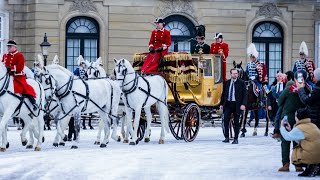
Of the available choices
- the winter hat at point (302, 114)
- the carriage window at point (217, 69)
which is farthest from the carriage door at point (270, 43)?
the winter hat at point (302, 114)

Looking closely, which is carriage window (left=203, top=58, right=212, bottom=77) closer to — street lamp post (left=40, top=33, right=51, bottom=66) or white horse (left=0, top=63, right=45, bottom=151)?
white horse (left=0, top=63, right=45, bottom=151)

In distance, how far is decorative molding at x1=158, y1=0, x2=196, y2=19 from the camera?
157ft

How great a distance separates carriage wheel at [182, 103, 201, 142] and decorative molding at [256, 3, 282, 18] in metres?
20.5

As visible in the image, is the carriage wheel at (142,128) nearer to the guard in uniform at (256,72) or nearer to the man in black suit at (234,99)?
the man in black suit at (234,99)

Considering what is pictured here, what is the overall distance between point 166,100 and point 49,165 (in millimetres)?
8494

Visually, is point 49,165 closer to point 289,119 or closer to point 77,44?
point 289,119

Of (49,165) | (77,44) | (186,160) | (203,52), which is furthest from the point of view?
(77,44)

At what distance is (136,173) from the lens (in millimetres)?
18812

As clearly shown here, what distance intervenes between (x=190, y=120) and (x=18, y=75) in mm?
5660

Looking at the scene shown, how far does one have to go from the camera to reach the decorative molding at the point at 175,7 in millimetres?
47812

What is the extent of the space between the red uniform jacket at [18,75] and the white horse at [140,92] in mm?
3282

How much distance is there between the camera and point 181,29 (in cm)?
4834

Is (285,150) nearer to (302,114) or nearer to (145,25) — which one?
(302,114)

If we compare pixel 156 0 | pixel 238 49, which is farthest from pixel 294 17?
pixel 156 0
